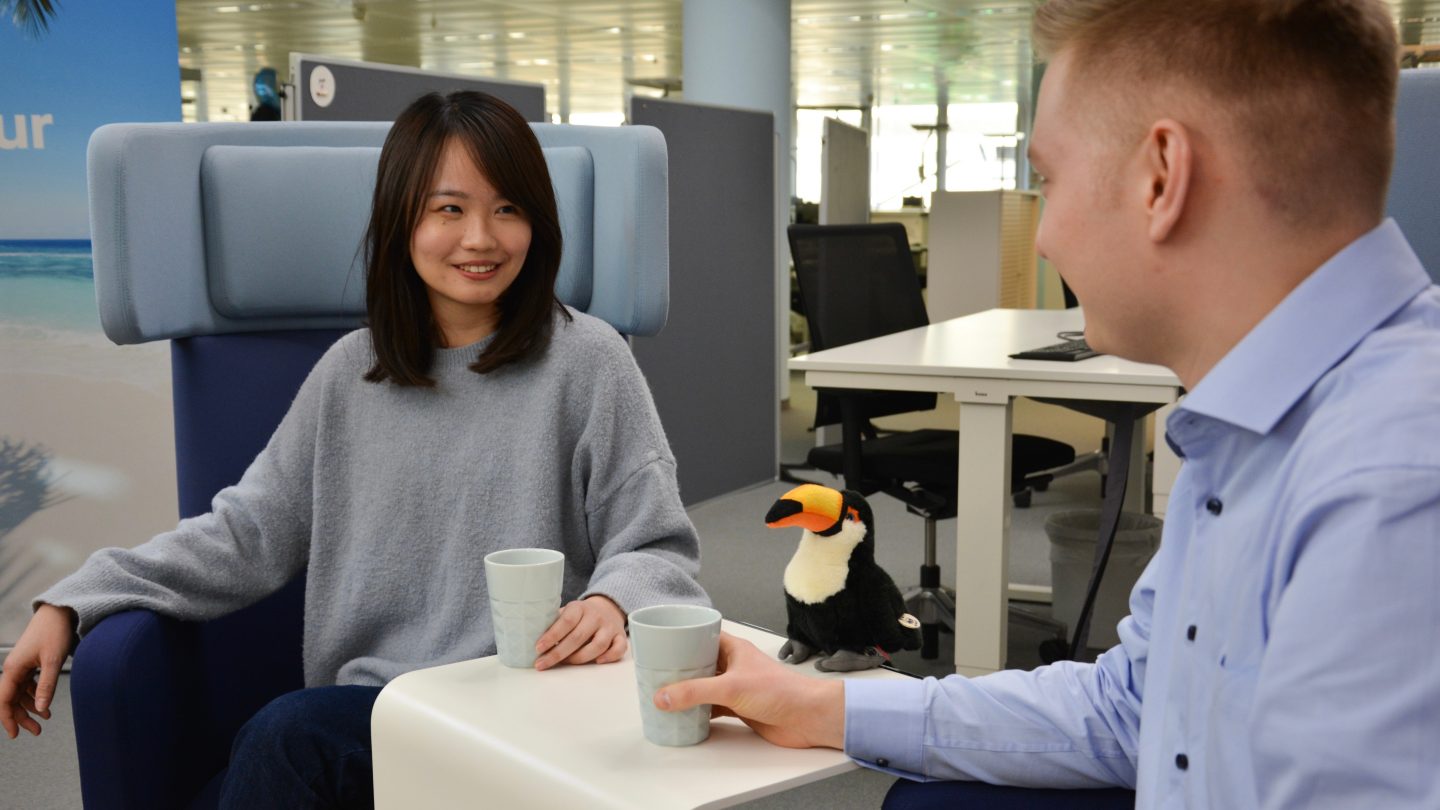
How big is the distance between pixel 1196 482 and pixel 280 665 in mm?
1331

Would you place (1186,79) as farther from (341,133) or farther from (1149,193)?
(341,133)

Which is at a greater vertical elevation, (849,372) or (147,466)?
(849,372)

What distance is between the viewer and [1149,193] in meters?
0.75

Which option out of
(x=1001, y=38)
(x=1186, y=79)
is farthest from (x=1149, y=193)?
(x=1001, y=38)

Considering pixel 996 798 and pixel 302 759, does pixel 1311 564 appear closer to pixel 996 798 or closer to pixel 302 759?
pixel 996 798

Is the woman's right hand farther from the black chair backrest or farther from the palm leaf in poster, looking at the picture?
the black chair backrest

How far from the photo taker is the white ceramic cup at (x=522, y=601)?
45.5 inches

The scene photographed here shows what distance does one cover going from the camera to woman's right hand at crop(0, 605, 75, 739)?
1.37 meters

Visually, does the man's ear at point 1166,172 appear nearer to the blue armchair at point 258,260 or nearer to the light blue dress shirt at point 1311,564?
the light blue dress shirt at point 1311,564

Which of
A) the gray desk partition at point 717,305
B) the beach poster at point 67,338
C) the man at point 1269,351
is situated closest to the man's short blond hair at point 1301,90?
the man at point 1269,351

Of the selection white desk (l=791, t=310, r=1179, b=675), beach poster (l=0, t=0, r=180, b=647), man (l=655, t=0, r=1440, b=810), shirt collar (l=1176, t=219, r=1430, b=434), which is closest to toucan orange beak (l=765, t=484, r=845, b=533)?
man (l=655, t=0, r=1440, b=810)

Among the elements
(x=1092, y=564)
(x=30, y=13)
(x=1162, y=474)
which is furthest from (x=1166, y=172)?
(x=1162, y=474)

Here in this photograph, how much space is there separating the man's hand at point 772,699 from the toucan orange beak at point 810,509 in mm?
173

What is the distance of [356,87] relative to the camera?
11.8ft
